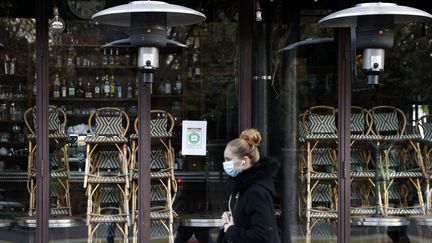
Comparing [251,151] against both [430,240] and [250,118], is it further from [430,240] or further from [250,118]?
[430,240]

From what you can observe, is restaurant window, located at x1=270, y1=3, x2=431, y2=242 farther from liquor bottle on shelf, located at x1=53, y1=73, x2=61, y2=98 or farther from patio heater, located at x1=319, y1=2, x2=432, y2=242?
liquor bottle on shelf, located at x1=53, y1=73, x2=61, y2=98

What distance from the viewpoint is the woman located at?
431 centimetres

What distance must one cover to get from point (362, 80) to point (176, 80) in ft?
7.04

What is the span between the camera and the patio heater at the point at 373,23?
527 centimetres

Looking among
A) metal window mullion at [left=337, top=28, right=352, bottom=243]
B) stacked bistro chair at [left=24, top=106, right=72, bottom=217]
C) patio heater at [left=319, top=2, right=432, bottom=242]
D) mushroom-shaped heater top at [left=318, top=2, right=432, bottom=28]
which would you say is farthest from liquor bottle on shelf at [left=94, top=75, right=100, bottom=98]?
mushroom-shaped heater top at [left=318, top=2, right=432, bottom=28]

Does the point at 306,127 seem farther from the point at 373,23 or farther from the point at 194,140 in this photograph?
the point at 373,23

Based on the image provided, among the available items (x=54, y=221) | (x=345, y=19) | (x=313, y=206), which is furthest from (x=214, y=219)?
(x=345, y=19)

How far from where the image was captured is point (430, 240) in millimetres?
7457

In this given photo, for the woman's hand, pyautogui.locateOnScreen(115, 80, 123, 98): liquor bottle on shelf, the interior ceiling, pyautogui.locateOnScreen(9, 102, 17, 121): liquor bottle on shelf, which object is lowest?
the woman's hand

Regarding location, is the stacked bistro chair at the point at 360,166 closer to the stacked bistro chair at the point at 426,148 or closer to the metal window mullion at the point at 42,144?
the stacked bistro chair at the point at 426,148

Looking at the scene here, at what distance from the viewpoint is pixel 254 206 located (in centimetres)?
434

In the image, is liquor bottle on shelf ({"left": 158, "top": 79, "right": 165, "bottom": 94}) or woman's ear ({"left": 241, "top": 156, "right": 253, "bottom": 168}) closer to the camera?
woman's ear ({"left": 241, "top": 156, "right": 253, "bottom": 168})

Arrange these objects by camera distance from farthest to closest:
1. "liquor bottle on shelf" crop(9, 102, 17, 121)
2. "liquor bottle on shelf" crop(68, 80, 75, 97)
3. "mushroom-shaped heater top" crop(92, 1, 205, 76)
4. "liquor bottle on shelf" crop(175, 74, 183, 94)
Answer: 1. "liquor bottle on shelf" crop(175, 74, 183, 94)
2. "liquor bottle on shelf" crop(68, 80, 75, 97)
3. "liquor bottle on shelf" crop(9, 102, 17, 121)
4. "mushroom-shaped heater top" crop(92, 1, 205, 76)

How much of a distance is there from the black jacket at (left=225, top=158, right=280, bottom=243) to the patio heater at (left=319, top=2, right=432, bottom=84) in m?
1.46
